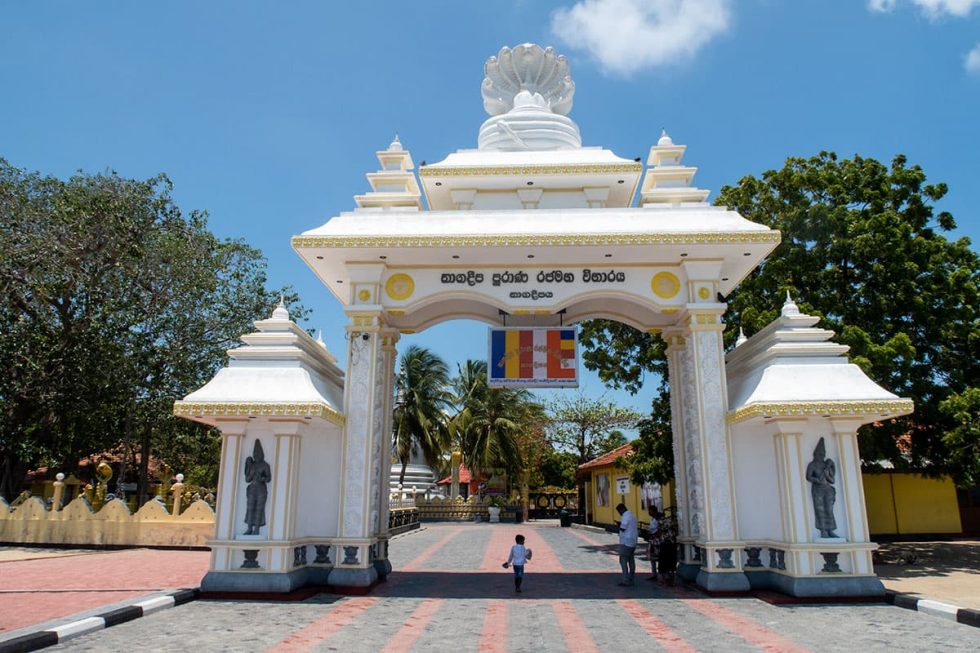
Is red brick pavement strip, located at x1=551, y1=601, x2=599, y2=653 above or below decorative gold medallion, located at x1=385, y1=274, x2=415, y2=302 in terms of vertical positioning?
below

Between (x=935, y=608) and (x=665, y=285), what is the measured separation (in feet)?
18.5

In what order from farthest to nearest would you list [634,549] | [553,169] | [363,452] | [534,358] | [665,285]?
[553,169] → [534,358] → [665,285] → [634,549] → [363,452]

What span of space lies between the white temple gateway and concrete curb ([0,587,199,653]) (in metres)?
0.59

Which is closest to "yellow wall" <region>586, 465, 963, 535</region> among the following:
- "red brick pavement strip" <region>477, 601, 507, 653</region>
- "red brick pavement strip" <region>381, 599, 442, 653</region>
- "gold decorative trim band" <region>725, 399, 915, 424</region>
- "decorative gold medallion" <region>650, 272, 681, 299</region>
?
"gold decorative trim band" <region>725, 399, 915, 424</region>

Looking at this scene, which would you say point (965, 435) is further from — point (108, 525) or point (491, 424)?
point (491, 424)

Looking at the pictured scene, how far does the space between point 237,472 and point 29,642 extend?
12.2 feet

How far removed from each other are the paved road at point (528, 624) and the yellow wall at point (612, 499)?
502 inches

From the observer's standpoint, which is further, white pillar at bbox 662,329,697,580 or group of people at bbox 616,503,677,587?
white pillar at bbox 662,329,697,580

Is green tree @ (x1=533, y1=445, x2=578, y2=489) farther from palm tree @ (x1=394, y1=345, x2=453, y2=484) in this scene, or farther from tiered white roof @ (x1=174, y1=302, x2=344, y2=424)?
tiered white roof @ (x1=174, y1=302, x2=344, y2=424)

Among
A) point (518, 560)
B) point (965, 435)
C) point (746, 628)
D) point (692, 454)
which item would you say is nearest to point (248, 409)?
point (518, 560)

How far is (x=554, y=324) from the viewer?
11.8m

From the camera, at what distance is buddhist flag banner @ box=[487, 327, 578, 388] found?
37.1 ft

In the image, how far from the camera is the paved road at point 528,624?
259 inches

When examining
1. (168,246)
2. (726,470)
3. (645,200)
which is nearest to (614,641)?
(726,470)
